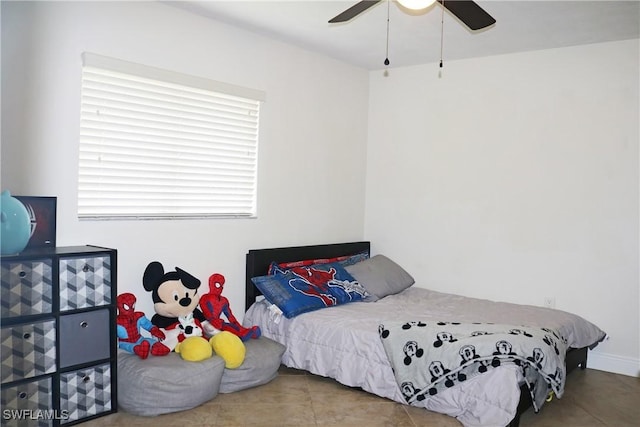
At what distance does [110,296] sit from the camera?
2955 millimetres

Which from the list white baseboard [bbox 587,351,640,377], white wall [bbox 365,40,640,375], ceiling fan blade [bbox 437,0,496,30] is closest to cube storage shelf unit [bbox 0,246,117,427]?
ceiling fan blade [bbox 437,0,496,30]

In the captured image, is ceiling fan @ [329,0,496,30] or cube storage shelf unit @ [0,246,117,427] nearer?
ceiling fan @ [329,0,496,30]

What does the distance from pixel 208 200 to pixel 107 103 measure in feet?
3.22

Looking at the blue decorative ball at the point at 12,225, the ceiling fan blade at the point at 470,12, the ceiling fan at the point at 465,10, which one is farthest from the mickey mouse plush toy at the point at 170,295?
the ceiling fan blade at the point at 470,12

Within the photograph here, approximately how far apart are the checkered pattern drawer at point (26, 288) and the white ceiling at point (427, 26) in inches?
75.7

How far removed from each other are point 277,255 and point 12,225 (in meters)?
2.10

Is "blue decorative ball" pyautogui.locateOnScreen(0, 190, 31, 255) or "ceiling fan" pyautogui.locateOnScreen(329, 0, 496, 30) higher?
"ceiling fan" pyautogui.locateOnScreen(329, 0, 496, 30)

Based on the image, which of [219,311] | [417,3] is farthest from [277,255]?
[417,3]

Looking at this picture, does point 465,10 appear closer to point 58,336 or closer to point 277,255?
point 277,255

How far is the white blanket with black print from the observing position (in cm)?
297

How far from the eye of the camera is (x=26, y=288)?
263 cm

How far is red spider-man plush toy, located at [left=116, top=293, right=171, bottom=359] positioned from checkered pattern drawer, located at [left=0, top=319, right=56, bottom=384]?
0.52 meters

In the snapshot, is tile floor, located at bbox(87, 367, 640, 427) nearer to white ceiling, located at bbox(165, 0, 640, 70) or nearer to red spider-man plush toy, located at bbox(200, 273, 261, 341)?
red spider-man plush toy, located at bbox(200, 273, 261, 341)

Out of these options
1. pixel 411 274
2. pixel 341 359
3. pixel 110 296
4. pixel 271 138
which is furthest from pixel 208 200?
pixel 411 274
